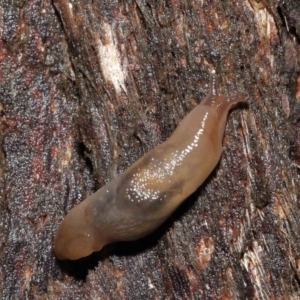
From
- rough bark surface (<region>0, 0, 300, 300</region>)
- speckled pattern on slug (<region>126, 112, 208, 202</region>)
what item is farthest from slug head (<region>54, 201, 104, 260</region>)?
speckled pattern on slug (<region>126, 112, 208, 202</region>)

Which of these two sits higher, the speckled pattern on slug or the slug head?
the speckled pattern on slug

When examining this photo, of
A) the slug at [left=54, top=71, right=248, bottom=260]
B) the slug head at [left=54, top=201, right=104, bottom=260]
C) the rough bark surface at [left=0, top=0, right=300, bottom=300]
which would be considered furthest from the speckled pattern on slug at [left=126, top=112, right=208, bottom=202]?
the slug head at [left=54, top=201, right=104, bottom=260]

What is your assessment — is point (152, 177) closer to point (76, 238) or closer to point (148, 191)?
point (148, 191)

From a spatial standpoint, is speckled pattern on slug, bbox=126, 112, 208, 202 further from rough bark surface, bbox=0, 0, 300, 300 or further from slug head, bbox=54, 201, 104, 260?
slug head, bbox=54, 201, 104, 260

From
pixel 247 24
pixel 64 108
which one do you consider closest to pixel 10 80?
pixel 64 108

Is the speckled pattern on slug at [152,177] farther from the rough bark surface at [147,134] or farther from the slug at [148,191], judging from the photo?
the rough bark surface at [147,134]

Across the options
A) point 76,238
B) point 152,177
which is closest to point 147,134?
point 152,177
